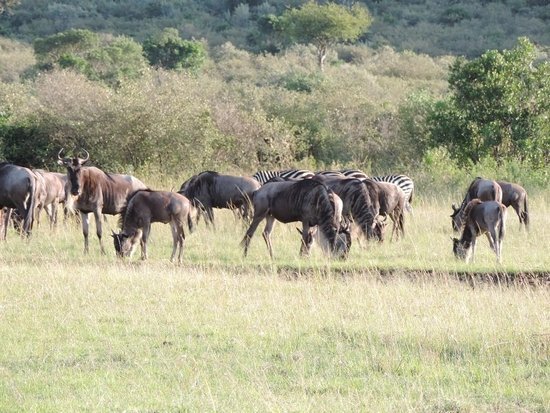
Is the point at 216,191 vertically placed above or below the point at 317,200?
below

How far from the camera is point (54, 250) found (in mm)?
16234

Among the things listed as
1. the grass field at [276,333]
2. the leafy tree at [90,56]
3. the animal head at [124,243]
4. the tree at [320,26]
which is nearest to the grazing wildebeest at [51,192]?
the animal head at [124,243]

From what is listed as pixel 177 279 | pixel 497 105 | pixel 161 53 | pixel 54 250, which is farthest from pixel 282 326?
pixel 161 53

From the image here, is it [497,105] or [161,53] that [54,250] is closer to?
[497,105]

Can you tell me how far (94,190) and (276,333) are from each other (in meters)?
8.27

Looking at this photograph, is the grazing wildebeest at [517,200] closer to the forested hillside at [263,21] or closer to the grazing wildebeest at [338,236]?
the grazing wildebeest at [338,236]

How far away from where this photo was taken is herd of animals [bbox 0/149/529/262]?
15.5 metres

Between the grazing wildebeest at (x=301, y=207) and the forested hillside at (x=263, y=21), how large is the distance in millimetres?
40809

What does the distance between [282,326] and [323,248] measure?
18.4ft

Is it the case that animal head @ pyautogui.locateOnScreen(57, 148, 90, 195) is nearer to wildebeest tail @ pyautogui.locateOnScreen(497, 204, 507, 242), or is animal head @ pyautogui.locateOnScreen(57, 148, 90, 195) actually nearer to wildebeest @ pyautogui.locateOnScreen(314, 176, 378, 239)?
wildebeest @ pyautogui.locateOnScreen(314, 176, 378, 239)

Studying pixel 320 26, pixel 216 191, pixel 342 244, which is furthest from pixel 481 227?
pixel 320 26

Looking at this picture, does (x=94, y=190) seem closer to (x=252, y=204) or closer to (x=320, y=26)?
(x=252, y=204)

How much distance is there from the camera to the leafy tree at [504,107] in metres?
25.3

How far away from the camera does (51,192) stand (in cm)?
1922
